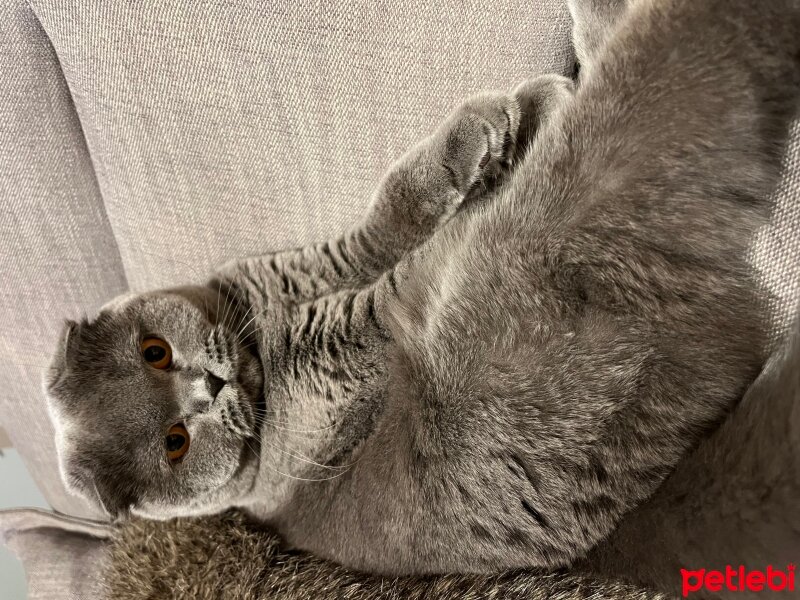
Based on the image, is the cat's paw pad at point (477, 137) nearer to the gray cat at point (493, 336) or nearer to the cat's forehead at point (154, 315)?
the gray cat at point (493, 336)

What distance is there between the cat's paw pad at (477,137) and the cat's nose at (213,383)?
0.51m

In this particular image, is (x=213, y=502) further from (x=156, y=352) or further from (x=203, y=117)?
(x=203, y=117)

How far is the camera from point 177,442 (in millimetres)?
990

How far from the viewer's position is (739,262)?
26.8 inches

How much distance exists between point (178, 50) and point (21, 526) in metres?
1.02

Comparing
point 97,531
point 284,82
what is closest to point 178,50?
point 284,82

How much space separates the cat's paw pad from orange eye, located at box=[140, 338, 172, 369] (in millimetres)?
562

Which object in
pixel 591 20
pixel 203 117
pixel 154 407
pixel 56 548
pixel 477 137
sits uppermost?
pixel 591 20

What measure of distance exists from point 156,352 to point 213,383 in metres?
0.11
